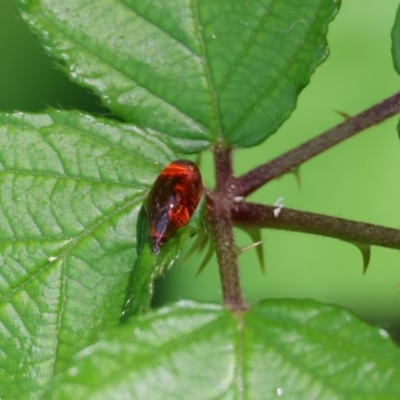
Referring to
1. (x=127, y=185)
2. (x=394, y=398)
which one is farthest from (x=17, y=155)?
(x=394, y=398)

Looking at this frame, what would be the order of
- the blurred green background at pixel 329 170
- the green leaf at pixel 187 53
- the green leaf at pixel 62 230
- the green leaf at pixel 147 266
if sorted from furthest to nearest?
the blurred green background at pixel 329 170 < the green leaf at pixel 187 53 < the green leaf at pixel 62 230 < the green leaf at pixel 147 266

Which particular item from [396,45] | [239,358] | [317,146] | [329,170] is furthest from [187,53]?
[329,170]

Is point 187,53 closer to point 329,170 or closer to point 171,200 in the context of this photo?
point 171,200

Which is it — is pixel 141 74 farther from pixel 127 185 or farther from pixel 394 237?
pixel 394 237

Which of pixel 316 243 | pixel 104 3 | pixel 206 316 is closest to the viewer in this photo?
pixel 206 316

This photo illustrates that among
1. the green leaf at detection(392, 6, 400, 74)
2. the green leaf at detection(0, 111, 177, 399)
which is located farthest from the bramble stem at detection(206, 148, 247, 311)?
the green leaf at detection(392, 6, 400, 74)

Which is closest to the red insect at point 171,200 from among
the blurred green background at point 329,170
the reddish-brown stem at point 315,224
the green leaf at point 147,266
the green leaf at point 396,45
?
the green leaf at point 147,266

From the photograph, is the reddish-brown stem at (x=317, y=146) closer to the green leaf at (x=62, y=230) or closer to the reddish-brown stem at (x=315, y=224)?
the reddish-brown stem at (x=315, y=224)
